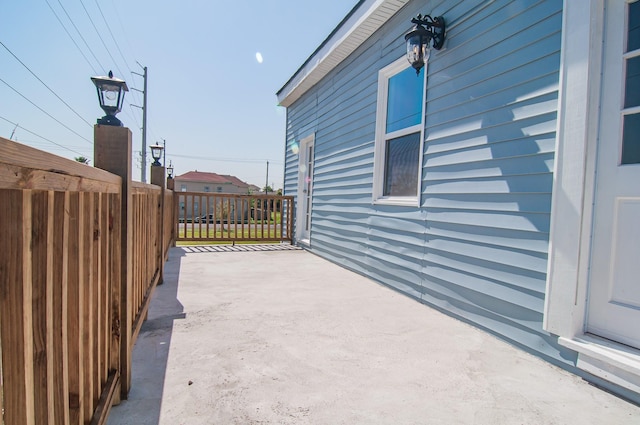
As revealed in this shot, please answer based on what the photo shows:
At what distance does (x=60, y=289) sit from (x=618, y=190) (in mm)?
2300

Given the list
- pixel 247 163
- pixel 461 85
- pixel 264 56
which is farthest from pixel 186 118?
pixel 247 163

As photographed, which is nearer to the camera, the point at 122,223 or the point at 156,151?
the point at 122,223

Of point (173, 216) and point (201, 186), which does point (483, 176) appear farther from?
point (201, 186)

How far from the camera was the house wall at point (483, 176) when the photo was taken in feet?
6.52

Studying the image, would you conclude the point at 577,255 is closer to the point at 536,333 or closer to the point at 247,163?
the point at 536,333

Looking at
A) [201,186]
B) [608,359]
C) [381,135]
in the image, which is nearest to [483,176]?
[608,359]

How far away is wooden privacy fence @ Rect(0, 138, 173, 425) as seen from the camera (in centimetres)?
61

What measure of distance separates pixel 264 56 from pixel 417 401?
855 centimetres

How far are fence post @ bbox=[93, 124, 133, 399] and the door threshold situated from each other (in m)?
2.13

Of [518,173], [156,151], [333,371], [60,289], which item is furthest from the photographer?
[156,151]

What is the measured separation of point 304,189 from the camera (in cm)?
633

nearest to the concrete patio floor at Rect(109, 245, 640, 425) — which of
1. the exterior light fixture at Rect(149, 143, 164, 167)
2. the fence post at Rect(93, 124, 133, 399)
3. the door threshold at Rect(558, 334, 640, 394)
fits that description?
the door threshold at Rect(558, 334, 640, 394)

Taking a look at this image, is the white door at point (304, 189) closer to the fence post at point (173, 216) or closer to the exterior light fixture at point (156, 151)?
the fence post at point (173, 216)

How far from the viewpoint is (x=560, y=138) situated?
1851 mm
